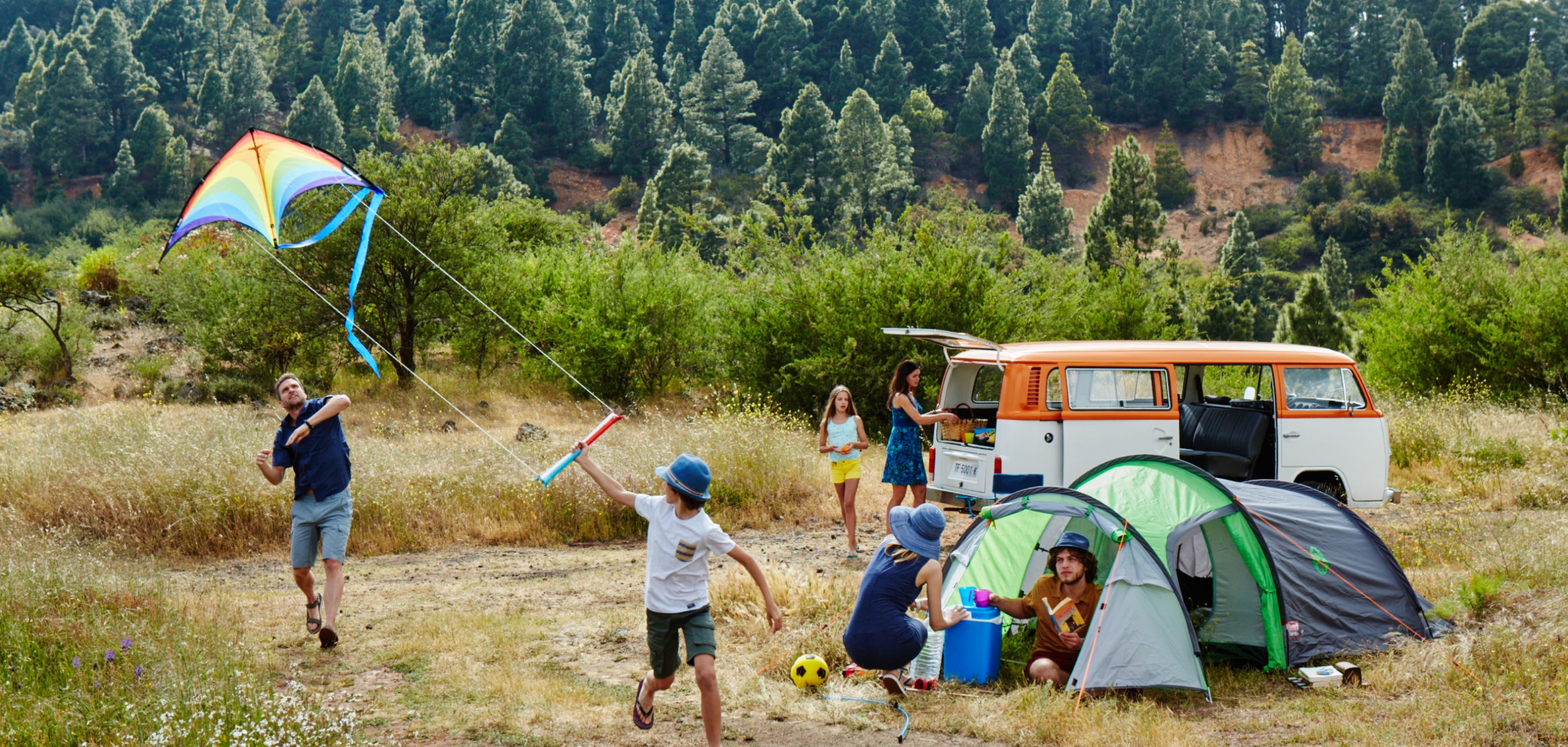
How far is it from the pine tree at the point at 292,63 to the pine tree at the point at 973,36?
63.8 metres

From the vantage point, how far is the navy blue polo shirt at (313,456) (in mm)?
6500

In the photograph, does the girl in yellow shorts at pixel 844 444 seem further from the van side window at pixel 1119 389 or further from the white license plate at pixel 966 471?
the van side window at pixel 1119 389

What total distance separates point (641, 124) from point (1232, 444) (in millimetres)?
81670

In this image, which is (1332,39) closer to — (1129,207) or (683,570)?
(1129,207)

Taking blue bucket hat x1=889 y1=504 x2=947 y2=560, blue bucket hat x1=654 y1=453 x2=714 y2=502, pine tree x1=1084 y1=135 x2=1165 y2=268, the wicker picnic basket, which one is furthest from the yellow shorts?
pine tree x1=1084 y1=135 x2=1165 y2=268

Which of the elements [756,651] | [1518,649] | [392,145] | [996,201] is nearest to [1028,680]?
[756,651]

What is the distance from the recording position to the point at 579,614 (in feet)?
25.5

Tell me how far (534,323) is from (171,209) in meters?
67.9

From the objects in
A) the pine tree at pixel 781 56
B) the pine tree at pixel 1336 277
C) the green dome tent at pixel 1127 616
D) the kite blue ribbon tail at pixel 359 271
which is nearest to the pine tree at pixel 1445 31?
the pine tree at pixel 1336 277

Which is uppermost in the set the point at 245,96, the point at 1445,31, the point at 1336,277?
the point at 1445,31

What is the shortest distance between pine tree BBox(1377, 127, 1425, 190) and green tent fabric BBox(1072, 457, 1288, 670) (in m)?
81.1

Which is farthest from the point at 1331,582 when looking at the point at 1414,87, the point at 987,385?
the point at 1414,87

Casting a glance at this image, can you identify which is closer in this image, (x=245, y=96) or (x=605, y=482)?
(x=605, y=482)

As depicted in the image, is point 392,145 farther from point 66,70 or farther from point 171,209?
point 66,70
